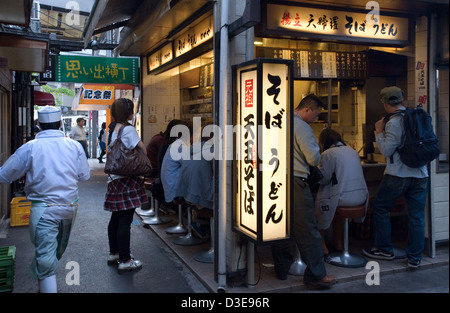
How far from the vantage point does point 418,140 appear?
4.87 m

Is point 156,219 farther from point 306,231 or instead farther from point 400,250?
point 400,250

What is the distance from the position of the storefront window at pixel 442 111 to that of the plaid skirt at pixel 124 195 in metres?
4.07

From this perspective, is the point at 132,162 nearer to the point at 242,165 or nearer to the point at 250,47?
the point at 242,165

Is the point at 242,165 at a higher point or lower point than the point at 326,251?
higher

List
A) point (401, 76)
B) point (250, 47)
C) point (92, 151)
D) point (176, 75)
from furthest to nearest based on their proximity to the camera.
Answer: point (92, 151)
point (176, 75)
point (401, 76)
point (250, 47)

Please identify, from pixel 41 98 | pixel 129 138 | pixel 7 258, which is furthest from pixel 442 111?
pixel 41 98

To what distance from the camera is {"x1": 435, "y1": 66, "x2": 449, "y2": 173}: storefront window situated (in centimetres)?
539

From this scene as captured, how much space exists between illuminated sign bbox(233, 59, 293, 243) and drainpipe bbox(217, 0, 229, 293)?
0.26m

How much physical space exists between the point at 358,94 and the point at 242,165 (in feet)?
15.1

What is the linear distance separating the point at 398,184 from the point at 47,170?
4.14m

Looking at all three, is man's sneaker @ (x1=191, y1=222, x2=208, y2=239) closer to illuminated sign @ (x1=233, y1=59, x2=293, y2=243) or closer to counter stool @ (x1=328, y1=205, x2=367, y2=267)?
counter stool @ (x1=328, y1=205, x2=367, y2=267)

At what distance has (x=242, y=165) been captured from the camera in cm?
428

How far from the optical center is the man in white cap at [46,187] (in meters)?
3.85
